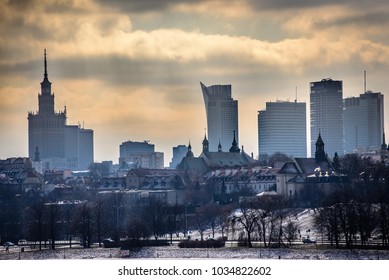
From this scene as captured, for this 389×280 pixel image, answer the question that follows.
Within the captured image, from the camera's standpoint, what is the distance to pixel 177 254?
92.5 feet

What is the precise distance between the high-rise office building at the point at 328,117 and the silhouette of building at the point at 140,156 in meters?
7.46

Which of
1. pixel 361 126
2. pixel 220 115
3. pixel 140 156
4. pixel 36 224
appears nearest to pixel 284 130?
pixel 140 156

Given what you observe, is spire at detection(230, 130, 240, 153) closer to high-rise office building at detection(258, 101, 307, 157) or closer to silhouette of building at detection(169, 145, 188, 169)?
high-rise office building at detection(258, 101, 307, 157)

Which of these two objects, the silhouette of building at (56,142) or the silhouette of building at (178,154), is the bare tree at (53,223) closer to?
the silhouette of building at (56,142)

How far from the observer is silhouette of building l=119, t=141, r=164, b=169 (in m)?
66.3

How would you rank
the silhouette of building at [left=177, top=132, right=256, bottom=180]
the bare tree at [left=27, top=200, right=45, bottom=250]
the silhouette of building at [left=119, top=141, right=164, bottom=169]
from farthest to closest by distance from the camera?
the silhouette of building at [left=119, top=141, right=164, bottom=169]
the silhouette of building at [left=177, top=132, right=256, bottom=180]
the bare tree at [left=27, top=200, right=45, bottom=250]

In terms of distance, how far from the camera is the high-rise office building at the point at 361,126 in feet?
186

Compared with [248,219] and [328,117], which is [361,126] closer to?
[328,117]

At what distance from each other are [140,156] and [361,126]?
1326 centimetres

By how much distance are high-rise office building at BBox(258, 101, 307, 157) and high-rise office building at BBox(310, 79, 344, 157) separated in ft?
3.31

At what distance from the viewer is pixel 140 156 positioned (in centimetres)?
7306

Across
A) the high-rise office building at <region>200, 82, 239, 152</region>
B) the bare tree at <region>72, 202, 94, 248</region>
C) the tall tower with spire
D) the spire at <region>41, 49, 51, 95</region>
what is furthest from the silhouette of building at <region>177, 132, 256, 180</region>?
the bare tree at <region>72, 202, 94, 248</region>

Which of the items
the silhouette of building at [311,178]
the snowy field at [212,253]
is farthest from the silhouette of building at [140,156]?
the snowy field at [212,253]

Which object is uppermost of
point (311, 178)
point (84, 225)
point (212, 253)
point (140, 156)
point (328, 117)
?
point (328, 117)
